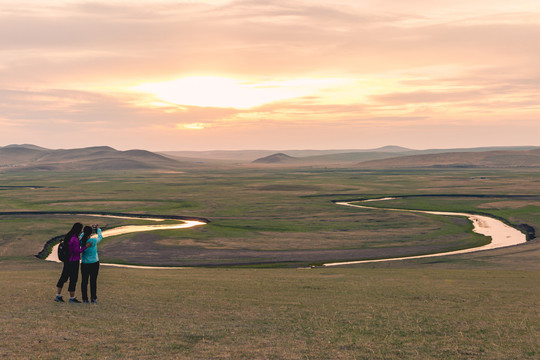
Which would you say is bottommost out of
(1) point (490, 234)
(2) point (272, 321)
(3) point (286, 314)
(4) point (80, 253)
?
(1) point (490, 234)

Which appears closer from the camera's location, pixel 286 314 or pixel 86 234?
pixel 86 234

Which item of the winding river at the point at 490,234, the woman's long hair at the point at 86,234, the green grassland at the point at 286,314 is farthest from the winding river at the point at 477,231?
the woman's long hair at the point at 86,234

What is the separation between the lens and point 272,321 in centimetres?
1814

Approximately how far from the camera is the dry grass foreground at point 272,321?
14422mm

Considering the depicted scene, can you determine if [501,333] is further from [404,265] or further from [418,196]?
[418,196]

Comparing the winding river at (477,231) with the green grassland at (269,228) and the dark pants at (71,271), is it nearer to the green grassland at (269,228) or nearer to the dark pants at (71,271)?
the green grassland at (269,228)

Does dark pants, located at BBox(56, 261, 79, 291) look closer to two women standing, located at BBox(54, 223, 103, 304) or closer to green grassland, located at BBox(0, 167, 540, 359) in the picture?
two women standing, located at BBox(54, 223, 103, 304)

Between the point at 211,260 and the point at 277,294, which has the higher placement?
the point at 277,294

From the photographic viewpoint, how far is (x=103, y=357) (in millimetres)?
13500

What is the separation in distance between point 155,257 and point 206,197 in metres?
68.9

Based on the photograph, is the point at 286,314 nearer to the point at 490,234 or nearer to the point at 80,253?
the point at 80,253

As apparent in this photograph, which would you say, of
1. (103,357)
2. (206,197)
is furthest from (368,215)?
(103,357)

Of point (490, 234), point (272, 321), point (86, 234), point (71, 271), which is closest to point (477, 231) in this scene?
point (490, 234)

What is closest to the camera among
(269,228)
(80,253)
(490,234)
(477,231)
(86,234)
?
(86,234)
